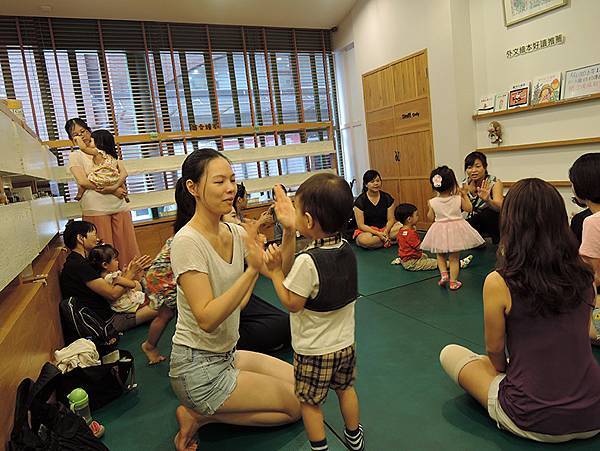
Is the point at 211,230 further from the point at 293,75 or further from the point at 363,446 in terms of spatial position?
the point at 293,75

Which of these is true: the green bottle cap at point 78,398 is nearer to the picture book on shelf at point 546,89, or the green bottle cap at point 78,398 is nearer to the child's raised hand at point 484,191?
the child's raised hand at point 484,191

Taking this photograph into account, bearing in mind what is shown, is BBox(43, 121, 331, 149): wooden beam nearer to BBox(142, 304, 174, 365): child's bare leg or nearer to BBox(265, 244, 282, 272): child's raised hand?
BBox(142, 304, 174, 365): child's bare leg

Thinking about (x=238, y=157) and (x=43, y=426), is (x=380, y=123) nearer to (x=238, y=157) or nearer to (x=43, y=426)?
(x=238, y=157)

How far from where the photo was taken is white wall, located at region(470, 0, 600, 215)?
420 cm

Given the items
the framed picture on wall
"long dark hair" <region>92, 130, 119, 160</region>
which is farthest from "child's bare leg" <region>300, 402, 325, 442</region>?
the framed picture on wall

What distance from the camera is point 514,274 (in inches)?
60.4

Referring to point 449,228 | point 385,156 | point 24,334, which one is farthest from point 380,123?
point 24,334

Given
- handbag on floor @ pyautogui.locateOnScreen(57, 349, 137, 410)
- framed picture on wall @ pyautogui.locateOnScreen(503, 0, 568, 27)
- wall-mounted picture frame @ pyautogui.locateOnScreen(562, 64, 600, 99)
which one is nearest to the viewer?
handbag on floor @ pyautogui.locateOnScreen(57, 349, 137, 410)

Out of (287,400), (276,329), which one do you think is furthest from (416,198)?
(287,400)

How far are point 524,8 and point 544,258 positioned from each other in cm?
423

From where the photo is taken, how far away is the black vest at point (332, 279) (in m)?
1.55

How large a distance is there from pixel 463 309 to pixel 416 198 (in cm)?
340

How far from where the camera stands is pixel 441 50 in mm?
5426

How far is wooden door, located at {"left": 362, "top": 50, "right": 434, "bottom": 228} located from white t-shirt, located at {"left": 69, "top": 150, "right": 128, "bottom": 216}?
4.03 m
